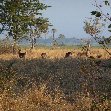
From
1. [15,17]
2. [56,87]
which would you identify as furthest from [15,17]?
[56,87]

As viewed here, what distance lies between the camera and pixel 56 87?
13.4 metres

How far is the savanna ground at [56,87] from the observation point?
28.4 feet

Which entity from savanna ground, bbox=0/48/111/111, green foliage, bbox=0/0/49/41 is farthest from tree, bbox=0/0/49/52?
savanna ground, bbox=0/48/111/111

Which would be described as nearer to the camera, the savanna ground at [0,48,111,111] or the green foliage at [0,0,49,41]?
the savanna ground at [0,48,111,111]

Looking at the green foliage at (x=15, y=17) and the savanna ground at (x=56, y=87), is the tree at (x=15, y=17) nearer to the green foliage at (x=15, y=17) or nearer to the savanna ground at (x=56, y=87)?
the green foliage at (x=15, y=17)

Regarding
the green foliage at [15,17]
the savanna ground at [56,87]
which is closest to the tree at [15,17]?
the green foliage at [15,17]

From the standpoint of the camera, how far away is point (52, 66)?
18.3 metres

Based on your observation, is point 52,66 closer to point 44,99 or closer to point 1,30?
point 44,99

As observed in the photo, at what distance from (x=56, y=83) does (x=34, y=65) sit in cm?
503

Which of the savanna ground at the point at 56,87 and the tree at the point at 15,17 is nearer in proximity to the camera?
the savanna ground at the point at 56,87

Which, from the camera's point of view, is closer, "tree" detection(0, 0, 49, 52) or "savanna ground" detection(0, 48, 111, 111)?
"savanna ground" detection(0, 48, 111, 111)

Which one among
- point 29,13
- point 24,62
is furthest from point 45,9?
point 24,62

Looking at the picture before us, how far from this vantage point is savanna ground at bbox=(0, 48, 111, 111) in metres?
8.66

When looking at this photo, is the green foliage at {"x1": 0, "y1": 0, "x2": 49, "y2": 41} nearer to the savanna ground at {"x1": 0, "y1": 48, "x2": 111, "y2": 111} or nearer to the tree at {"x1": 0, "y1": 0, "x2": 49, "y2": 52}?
→ the tree at {"x1": 0, "y1": 0, "x2": 49, "y2": 52}
